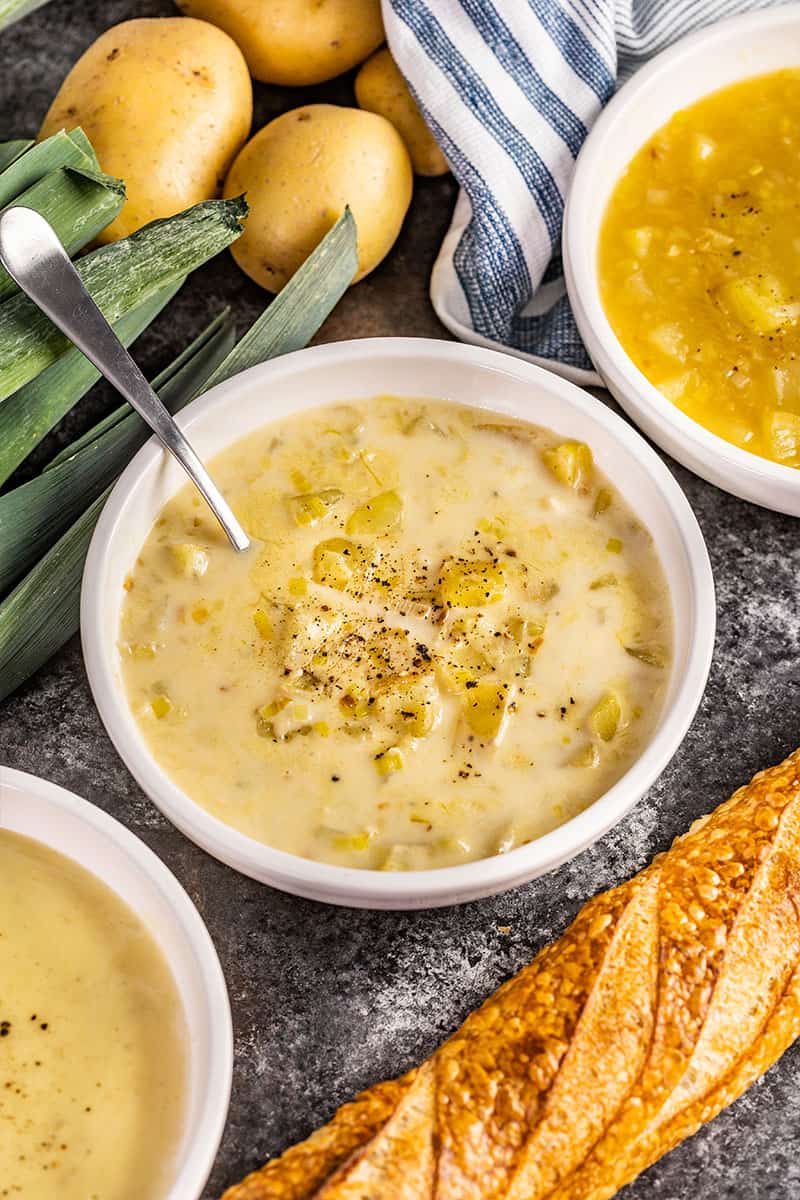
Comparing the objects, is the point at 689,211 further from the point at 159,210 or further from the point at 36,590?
the point at 36,590

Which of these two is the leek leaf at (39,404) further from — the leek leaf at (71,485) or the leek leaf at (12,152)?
the leek leaf at (12,152)

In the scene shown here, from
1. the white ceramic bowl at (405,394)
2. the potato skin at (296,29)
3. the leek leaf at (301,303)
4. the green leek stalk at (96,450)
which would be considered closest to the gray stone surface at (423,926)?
the green leek stalk at (96,450)

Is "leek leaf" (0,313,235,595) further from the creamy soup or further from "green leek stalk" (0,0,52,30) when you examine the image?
"green leek stalk" (0,0,52,30)

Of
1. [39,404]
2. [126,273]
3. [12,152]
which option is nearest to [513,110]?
[126,273]

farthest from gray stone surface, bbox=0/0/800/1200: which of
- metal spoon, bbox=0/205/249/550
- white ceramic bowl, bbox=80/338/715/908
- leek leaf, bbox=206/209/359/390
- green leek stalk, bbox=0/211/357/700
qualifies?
metal spoon, bbox=0/205/249/550

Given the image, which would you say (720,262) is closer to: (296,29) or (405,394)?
(405,394)

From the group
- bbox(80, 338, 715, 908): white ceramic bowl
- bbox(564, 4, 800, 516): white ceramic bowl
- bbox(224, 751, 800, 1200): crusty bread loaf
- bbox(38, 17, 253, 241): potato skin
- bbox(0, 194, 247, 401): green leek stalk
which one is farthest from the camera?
bbox(38, 17, 253, 241): potato skin
